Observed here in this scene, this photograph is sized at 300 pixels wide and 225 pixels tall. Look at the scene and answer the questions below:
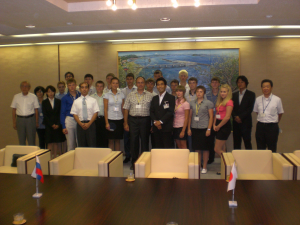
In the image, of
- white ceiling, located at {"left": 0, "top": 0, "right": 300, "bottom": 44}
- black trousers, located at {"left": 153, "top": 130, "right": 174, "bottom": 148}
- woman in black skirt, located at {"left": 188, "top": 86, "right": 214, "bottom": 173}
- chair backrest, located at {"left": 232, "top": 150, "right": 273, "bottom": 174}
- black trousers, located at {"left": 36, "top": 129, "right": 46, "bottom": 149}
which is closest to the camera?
chair backrest, located at {"left": 232, "top": 150, "right": 273, "bottom": 174}

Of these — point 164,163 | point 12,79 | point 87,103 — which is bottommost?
point 164,163

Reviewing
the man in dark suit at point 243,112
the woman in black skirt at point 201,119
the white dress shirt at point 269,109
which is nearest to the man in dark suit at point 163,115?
the woman in black skirt at point 201,119

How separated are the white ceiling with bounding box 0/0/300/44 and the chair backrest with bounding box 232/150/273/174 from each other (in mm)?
2676

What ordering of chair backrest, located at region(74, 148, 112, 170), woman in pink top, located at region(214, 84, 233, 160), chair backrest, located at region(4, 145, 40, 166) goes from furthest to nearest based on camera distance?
woman in pink top, located at region(214, 84, 233, 160) < chair backrest, located at region(4, 145, 40, 166) < chair backrest, located at region(74, 148, 112, 170)

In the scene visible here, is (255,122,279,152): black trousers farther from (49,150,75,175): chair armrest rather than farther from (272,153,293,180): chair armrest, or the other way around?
(49,150,75,175): chair armrest

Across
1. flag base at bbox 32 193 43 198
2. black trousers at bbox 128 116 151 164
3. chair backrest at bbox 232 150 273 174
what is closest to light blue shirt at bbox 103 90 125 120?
black trousers at bbox 128 116 151 164

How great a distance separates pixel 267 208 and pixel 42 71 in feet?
26.3

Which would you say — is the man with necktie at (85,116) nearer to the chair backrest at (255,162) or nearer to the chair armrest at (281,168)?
the chair backrest at (255,162)

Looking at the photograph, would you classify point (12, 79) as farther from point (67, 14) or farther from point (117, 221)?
point (117, 221)

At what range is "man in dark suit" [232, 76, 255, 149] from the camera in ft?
20.7

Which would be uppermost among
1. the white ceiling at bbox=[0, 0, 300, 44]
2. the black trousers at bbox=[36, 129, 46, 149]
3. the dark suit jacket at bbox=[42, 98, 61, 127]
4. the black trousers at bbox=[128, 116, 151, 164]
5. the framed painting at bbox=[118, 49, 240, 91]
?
the white ceiling at bbox=[0, 0, 300, 44]

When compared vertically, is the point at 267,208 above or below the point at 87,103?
below

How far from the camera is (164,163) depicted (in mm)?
4434

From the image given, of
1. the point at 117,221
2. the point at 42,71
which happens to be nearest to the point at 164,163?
the point at 117,221
